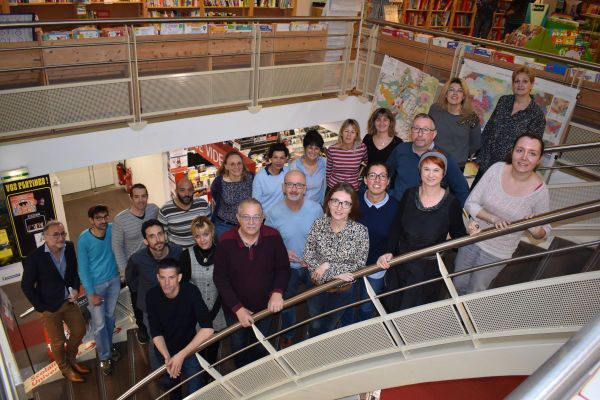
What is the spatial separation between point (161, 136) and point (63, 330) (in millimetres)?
2395

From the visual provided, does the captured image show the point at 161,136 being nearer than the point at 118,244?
No

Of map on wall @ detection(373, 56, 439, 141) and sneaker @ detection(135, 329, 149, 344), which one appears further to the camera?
map on wall @ detection(373, 56, 439, 141)

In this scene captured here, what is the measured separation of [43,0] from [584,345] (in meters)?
8.97

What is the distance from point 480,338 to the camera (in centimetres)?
255

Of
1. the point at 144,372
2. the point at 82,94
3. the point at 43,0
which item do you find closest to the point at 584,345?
the point at 144,372

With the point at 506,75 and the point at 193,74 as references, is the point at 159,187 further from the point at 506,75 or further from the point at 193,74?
the point at 506,75

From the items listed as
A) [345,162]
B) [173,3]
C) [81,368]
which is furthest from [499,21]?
[81,368]

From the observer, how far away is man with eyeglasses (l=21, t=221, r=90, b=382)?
3.75 metres

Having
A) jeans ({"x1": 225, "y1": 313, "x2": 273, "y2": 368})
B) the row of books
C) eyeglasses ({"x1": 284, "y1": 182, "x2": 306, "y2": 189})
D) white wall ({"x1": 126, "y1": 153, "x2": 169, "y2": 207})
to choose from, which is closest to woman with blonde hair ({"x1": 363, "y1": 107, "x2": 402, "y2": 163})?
eyeglasses ({"x1": 284, "y1": 182, "x2": 306, "y2": 189})

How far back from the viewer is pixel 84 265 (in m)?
3.86

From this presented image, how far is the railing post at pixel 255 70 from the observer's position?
5.65 metres

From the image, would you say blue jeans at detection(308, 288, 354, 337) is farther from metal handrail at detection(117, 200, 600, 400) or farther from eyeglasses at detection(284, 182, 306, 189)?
eyeglasses at detection(284, 182, 306, 189)

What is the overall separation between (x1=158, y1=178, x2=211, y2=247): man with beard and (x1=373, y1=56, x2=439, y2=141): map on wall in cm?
316

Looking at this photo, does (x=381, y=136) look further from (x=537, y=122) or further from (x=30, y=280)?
(x=30, y=280)
